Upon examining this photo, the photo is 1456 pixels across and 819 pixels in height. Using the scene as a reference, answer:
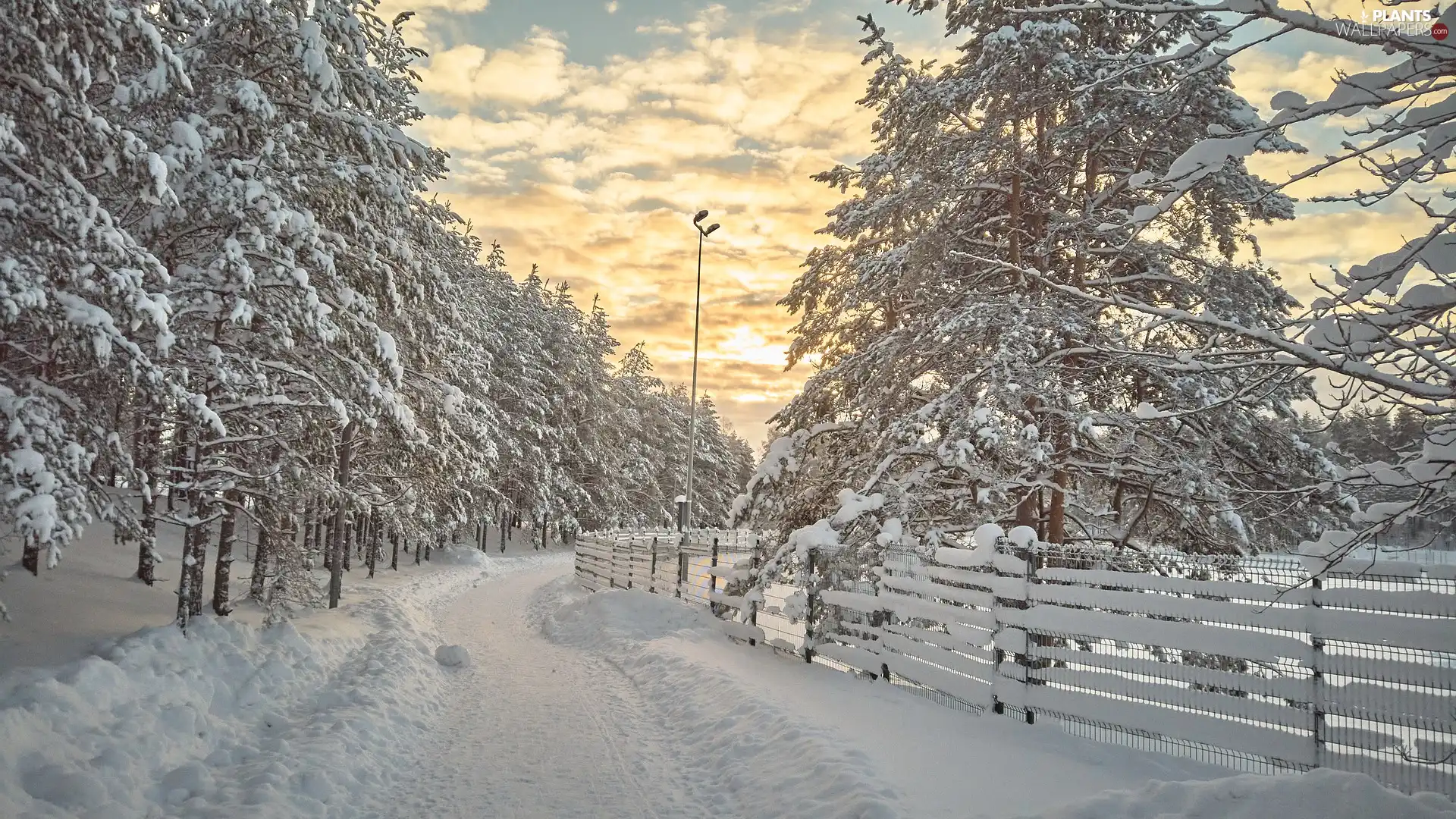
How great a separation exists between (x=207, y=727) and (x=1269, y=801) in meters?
→ 7.85

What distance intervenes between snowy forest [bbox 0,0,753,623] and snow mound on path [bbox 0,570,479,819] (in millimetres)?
1161

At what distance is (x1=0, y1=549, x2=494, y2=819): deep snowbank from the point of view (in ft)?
16.8

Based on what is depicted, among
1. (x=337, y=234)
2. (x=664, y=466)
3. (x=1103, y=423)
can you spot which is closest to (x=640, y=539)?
(x=337, y=234)

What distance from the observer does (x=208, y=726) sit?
21.8ft

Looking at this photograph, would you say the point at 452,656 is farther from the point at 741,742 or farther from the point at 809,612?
the point at 741,742

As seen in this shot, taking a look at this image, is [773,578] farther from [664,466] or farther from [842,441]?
[664,466]

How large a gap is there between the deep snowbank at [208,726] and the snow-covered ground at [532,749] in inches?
0.8

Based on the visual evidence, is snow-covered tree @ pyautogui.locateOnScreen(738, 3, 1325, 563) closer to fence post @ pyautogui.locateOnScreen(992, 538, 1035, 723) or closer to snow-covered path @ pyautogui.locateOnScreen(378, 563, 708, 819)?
fence post @ pyautogui.locateOnScreen(992, 538, 1035, 723)

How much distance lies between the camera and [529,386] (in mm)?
35438

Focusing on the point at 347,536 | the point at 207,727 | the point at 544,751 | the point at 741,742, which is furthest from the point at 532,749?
the point at 347,536

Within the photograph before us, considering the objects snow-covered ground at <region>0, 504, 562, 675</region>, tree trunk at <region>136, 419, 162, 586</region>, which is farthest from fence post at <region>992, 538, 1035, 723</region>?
snow-covered ground at <region>0, 504, 562, 675</region>

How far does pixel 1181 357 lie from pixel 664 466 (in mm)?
51070

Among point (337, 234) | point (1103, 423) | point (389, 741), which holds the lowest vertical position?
point (389, 741)

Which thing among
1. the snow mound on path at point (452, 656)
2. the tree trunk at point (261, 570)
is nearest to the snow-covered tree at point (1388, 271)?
the snow mound on path at point (452, 656)
